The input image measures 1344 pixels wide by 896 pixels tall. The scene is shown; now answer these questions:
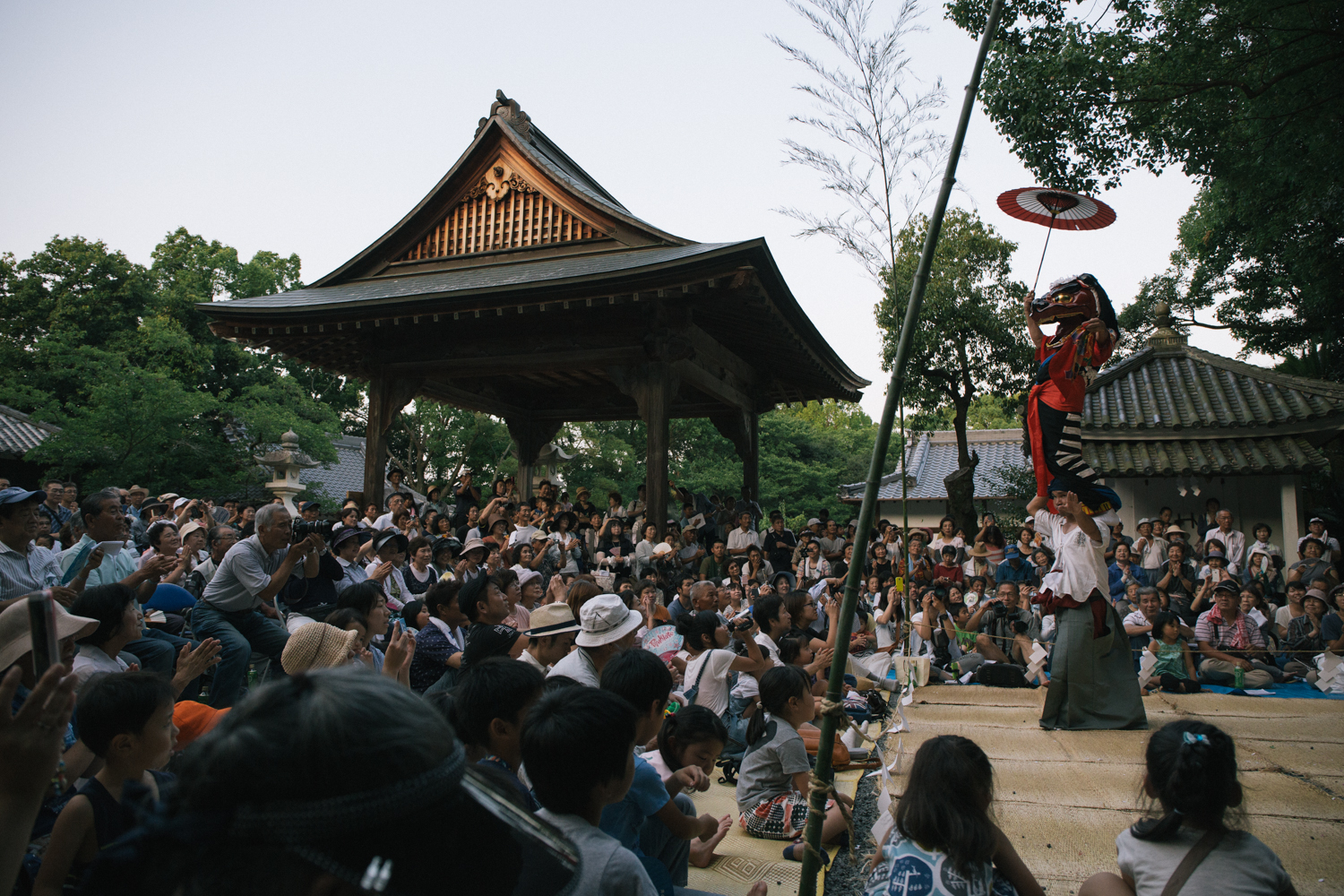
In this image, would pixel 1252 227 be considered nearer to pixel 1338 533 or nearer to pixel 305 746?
pixel 1338 533

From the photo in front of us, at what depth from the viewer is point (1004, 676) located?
7445 mm

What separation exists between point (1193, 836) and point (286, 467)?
13430 mm

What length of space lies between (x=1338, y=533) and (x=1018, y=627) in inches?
273

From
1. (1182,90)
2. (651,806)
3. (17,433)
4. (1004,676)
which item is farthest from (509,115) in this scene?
(17,433)

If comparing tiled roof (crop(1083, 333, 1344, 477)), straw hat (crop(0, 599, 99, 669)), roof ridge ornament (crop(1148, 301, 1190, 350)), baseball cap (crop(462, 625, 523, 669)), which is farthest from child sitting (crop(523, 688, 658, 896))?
roof ridge ornament (crop(1148, 301, 1190, 350))

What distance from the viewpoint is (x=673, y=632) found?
19.4 feet

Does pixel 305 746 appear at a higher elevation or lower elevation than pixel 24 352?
lower

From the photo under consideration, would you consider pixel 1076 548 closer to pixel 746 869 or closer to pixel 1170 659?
pixel 746 869

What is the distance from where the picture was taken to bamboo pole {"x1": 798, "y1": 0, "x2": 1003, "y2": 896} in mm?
1648

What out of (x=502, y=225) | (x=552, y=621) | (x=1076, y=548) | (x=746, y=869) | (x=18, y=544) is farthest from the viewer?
(x=502, y=225)

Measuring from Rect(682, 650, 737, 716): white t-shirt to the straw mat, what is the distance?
1.07 metres

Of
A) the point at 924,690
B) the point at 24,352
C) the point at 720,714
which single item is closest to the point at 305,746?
the point at 720,714

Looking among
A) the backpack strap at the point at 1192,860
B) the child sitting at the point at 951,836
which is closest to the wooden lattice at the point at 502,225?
the child sitting at the point at 951,836

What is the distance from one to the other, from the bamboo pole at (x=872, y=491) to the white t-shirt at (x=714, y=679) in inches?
118
